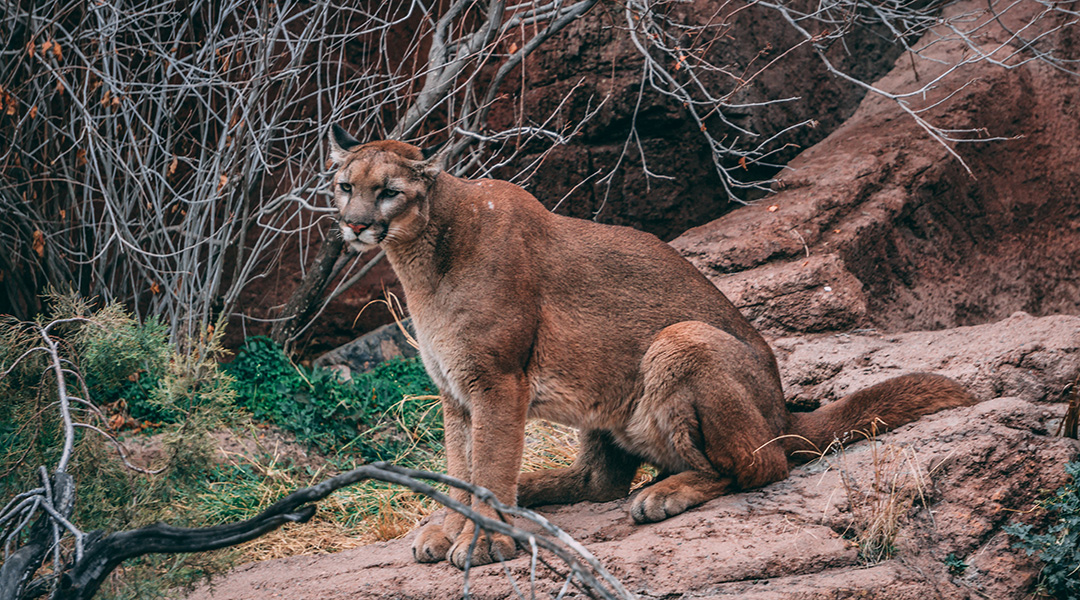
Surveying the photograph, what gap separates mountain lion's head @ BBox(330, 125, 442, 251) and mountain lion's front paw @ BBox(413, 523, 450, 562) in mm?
1396

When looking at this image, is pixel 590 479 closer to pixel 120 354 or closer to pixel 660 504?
pixel 660 504

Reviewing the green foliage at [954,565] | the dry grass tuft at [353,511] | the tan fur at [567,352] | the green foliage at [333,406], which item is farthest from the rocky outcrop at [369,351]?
the green foliage at [954,565]

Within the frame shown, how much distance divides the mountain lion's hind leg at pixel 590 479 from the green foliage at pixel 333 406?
2020mm

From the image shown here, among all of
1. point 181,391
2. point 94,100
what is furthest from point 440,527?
point 94,100

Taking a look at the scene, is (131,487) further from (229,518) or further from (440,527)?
(229,518)

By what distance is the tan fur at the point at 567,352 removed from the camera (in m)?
4.27

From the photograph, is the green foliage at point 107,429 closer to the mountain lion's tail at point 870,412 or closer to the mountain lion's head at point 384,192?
the mountain lion's head at point 384,192

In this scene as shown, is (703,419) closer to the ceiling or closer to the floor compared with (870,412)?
closer to the ceiling

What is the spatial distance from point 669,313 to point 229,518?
10.7 ft

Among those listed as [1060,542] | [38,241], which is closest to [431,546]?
[1060,542]

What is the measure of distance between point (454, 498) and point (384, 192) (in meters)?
1.57

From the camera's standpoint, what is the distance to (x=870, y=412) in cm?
474

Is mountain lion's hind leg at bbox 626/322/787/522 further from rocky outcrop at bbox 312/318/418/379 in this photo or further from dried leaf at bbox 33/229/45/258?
dried leaf at bbox 33/229/45/258

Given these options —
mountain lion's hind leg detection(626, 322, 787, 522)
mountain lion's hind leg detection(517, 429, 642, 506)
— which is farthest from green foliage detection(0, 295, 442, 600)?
mountain lion's hind leg detection(626, 322, 787, 522)
